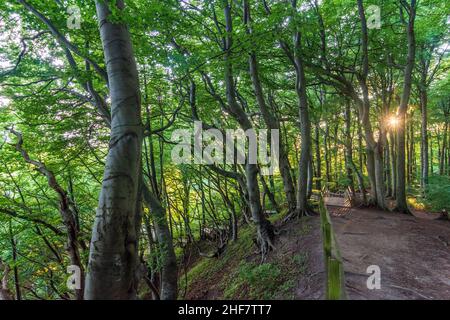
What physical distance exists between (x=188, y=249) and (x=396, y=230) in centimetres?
1023

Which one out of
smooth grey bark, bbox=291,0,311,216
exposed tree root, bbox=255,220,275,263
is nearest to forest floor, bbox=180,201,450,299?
exposed tree root, bbox=255,220,275,263

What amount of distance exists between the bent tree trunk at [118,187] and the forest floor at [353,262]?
2.98m

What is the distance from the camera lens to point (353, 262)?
17.1 feet

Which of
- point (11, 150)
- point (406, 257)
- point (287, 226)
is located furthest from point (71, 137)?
point (406, 257)

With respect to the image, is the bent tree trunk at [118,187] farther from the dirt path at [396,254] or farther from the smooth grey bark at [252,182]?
the smooth grey bark at [252,182]

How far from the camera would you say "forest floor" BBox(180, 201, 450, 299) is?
439cm

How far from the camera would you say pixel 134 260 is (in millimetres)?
2900

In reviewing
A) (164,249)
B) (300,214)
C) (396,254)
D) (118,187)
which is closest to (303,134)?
(300,214)

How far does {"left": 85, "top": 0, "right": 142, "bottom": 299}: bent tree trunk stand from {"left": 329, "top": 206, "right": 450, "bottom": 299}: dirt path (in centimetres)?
318

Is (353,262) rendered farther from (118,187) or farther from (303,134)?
(118,187)

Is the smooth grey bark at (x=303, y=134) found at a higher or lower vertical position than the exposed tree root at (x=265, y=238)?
higher

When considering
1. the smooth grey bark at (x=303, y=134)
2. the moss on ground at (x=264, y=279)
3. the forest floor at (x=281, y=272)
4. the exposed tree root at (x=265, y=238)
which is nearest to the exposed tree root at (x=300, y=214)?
the smooth grey bark at (x=303, y=134)

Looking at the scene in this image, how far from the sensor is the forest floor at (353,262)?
4387mm

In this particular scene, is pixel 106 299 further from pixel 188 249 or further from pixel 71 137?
pixel 188 249
